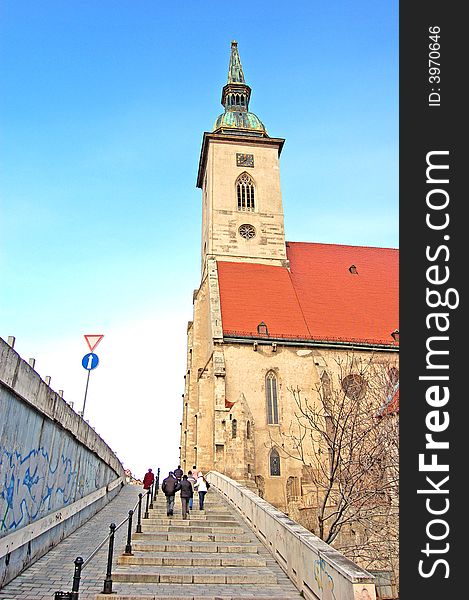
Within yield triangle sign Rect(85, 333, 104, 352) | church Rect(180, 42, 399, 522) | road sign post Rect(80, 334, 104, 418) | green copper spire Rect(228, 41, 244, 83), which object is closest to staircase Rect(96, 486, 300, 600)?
road sign post Rect(80, 334, 104, 418)

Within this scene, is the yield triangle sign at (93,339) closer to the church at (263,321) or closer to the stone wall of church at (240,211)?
the church at (263,321)

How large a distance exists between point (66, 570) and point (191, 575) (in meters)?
2.02

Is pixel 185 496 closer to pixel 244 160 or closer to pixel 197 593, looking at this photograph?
pixel 197 593

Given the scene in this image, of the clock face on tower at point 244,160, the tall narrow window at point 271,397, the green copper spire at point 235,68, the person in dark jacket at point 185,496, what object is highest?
the green copper spire at point 235,68

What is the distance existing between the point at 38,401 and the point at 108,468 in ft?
33.4

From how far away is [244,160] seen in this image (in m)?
38.6

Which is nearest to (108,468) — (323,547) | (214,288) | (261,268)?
(323,547)

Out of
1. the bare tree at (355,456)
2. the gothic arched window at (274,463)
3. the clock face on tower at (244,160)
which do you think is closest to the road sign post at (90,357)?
the bare tree at (355,456)

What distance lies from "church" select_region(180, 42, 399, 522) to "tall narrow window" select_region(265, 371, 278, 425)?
54mm

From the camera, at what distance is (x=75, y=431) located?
1145 cm

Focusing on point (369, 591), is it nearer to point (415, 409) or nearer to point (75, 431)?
point (415, 409)

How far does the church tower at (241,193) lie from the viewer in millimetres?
35656

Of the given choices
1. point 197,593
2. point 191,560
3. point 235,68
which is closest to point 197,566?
point 191,560

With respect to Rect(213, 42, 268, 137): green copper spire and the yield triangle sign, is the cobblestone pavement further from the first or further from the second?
Rect(213, 42, 268, 137): green copper spire
